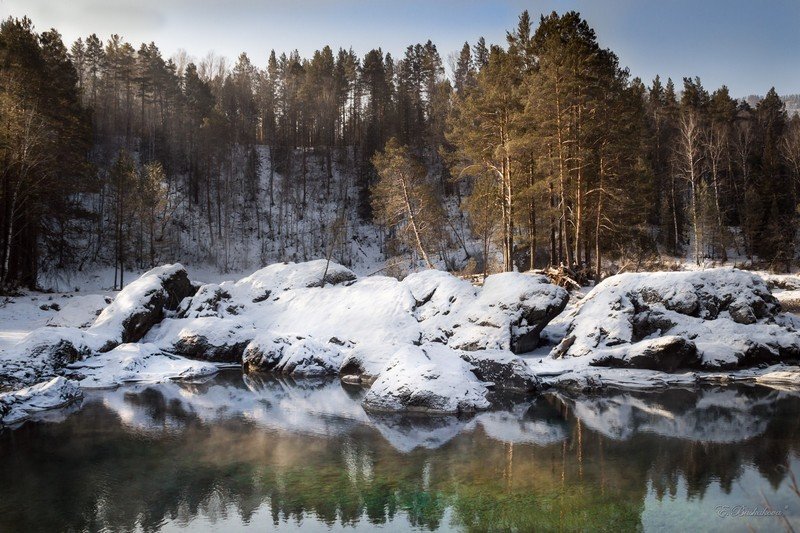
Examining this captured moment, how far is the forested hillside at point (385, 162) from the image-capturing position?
2589 centimetres

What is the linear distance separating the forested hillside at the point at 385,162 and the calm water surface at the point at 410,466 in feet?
47.3

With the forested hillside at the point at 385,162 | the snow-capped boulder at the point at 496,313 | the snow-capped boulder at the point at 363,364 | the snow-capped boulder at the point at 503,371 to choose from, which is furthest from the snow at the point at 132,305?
the snow-capped boulder at the point at 503,371

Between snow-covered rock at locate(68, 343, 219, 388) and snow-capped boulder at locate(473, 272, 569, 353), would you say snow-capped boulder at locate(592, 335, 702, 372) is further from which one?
snow-covered rock at locate(68, 343, 219, 388)

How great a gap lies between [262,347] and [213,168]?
4176cm

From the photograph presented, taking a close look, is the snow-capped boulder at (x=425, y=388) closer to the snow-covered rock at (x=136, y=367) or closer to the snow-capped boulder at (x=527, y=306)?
the snow-capped boulder at (x=527, y=306)

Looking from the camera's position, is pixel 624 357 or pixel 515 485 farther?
pixel 624 357

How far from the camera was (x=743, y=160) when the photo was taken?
167 feet

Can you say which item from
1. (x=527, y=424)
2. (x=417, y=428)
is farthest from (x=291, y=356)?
(x=527, y=424)

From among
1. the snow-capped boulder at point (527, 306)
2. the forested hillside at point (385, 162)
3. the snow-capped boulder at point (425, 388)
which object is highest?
the forested hillside at point (385, 162)

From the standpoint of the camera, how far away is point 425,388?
14.6 metres

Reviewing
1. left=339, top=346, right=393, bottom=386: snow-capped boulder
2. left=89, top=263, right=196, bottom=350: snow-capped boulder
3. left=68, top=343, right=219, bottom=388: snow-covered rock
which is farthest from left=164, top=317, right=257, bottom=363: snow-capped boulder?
left=339, top=346, right=393, bottom=386: snow-capped boulder

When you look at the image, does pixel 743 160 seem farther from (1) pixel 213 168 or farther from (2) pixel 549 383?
(1) pixel 213 168

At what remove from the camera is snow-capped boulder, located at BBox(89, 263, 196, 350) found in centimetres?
2277

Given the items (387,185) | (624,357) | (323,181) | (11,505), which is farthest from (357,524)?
(323,181)
